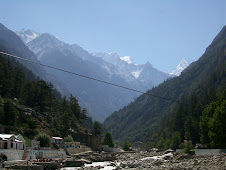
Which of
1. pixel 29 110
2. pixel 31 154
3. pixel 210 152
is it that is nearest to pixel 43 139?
pixel 31 154

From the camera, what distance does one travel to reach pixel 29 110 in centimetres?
8731

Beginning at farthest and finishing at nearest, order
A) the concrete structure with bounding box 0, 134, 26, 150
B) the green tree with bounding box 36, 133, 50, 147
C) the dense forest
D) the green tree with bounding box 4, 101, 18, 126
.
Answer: the dense forest, the green tree with bounding box 4, 101, 18, 126, the green tree with bounding box 36, 133, 50, 147, the concrete structure with bounding box 0, 134, 26, 150

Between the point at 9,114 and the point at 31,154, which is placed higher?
the point at 9,114

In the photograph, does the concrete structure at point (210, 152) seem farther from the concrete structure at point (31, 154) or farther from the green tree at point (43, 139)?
the green tree at point (43, 139)

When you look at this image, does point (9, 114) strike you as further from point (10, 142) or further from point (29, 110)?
point (10, 142)

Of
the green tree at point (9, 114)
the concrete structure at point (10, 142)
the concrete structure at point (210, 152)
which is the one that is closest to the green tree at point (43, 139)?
the green tree at point (9, 114)

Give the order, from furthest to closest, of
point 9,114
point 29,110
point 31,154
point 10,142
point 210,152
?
1. point 29,110
2. point 9,114
3. point 31,154
4. point 10,142
5. point 210,152

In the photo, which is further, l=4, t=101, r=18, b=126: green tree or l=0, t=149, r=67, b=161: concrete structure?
l=4, t=101, r=18, b=126: green tree

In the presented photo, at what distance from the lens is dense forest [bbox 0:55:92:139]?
A: 74.7 metres

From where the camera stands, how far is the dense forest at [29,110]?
245 ft

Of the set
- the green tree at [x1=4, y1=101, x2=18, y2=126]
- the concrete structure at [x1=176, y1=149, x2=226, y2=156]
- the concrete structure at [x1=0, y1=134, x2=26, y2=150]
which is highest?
the green tree at [x1=4, y1=101, x2=18, y2=126]

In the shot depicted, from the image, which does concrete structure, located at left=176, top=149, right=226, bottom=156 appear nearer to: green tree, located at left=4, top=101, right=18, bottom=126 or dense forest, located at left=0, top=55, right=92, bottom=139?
dense forest, located at left=0, top=55, right=92, bottom=139

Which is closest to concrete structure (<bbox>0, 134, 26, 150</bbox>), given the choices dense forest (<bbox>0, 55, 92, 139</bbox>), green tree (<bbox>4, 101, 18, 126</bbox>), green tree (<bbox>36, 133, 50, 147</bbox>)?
green tree (<bbox>36, 133, 50, 147</bbox>)

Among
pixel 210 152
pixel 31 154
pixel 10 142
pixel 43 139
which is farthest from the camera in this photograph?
pixel 43 139
